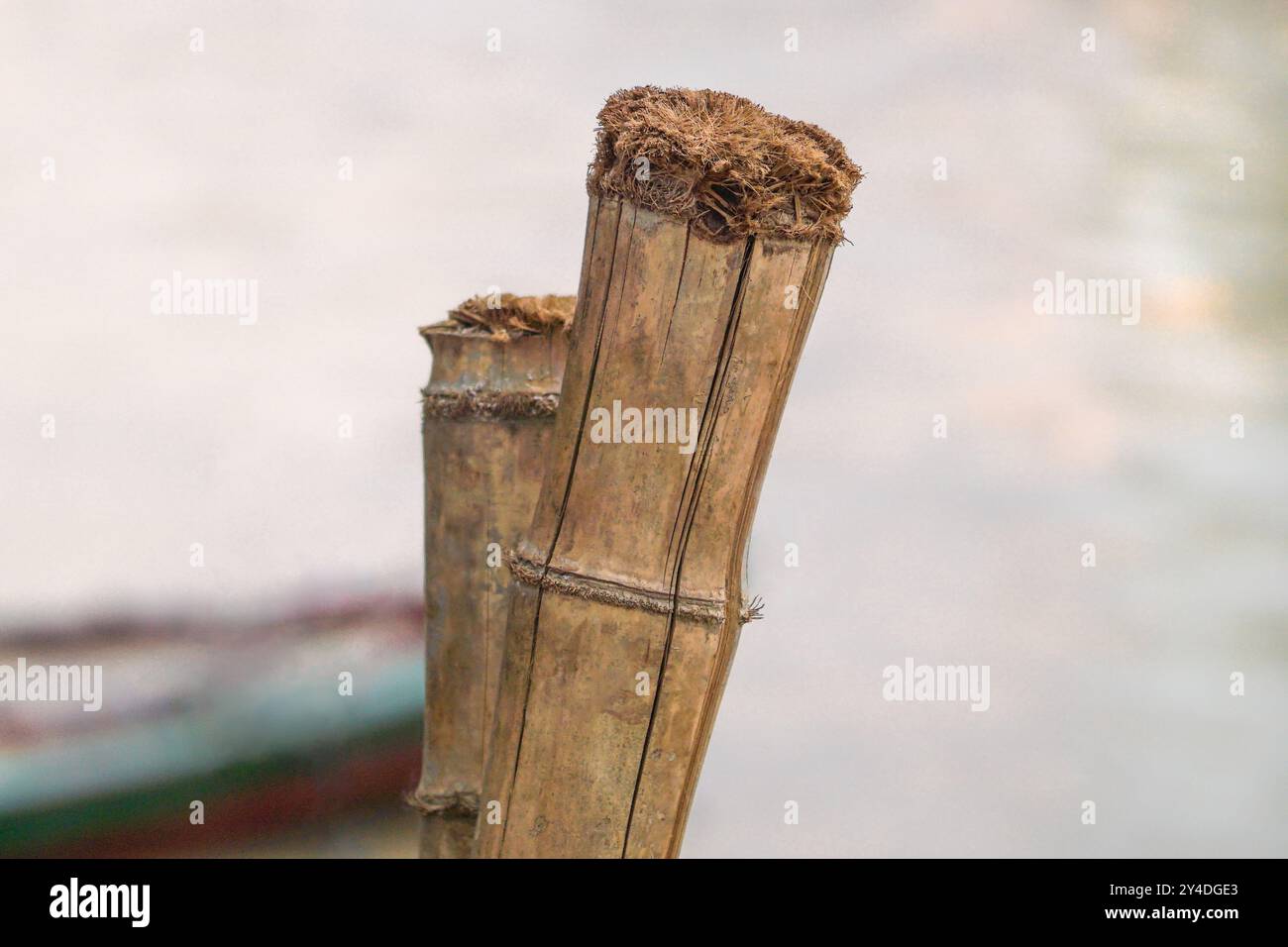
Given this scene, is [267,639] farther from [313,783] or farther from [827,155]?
[827,155]

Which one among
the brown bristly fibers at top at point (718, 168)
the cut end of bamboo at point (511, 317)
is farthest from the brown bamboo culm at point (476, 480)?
the brown bristly fibers at top at point (718, 168)

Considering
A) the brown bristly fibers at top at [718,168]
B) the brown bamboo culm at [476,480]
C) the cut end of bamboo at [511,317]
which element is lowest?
the brown bamboo culm at [476,480]

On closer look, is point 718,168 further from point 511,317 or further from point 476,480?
point 476,480

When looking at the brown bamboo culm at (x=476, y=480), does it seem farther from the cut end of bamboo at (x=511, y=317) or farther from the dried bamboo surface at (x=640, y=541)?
the dried bamboo surface at (x=640, y=541)

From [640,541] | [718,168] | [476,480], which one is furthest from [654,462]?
[476,480]

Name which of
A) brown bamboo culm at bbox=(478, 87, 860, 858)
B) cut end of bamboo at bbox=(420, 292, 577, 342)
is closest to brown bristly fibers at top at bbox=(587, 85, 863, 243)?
brown bamboo culm at bbox=(478, 87, 860, 858)
